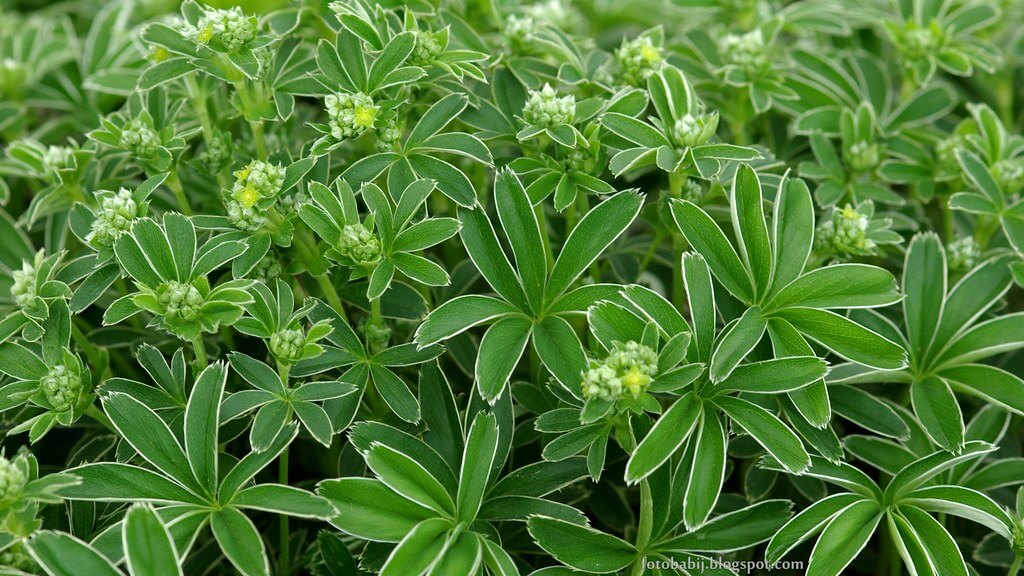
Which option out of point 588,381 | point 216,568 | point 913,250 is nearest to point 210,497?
point 216,568

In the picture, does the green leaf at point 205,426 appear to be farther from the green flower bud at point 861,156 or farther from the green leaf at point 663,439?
the green flower bud at point 861,156

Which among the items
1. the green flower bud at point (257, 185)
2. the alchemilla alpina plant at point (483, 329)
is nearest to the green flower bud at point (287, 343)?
the alchemilla alpina plant at point (483, 329)

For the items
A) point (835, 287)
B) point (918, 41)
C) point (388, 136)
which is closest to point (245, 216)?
point (388, 136)

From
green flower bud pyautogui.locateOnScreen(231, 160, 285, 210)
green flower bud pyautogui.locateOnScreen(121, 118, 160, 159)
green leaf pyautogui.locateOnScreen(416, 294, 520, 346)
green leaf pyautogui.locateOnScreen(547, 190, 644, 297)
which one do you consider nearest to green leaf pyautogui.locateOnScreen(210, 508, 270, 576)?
green leaf pyautogui.locateOnScreen(416, 294, 520, 346)

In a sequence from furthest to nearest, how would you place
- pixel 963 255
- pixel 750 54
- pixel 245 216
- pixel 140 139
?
pixel 750 54, pixel 963 255, pixel 140 139, pixel 245 216

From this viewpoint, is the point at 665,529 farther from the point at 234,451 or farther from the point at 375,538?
the point at 234,451

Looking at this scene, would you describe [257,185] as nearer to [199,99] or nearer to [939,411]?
[199,99]
